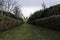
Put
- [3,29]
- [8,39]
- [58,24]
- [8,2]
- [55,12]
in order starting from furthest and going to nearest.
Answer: [8,2] < [55,12] < [3,29] < [58,24] < [8,39]

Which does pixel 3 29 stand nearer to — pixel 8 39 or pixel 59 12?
pixel 8 39

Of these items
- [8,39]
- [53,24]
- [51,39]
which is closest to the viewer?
[51,39]

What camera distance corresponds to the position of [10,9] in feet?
175

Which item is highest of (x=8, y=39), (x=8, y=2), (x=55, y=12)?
(x=8, y=2)

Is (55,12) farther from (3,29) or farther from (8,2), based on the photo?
(8,2)

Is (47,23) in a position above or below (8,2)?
below

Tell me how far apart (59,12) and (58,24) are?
283cm

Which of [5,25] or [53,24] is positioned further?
[5,25]

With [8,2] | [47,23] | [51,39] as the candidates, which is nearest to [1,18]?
[47,23]

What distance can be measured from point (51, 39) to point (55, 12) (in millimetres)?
7407

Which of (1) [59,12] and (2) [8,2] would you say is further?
(2) [8,2]

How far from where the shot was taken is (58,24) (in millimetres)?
14609

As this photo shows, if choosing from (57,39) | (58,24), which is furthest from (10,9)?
(57,39)

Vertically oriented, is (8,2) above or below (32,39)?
above
